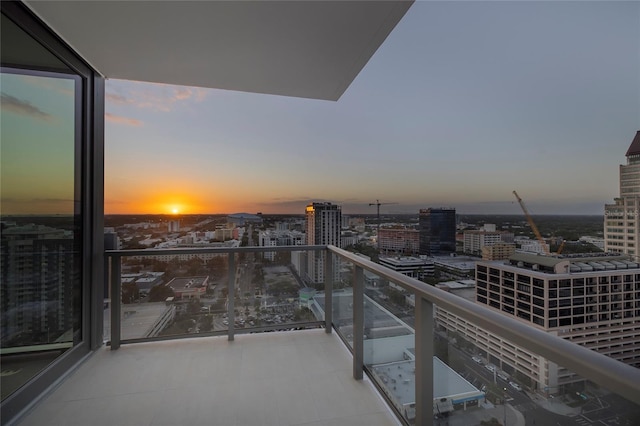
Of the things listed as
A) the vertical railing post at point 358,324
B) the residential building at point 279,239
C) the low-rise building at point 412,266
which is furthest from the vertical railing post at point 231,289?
the low-rise building at point 412,266

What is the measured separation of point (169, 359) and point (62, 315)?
0.97m

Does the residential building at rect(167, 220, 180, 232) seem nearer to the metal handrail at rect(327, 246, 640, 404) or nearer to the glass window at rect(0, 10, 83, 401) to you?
the glass window at rect(0, 10, 83, 401)

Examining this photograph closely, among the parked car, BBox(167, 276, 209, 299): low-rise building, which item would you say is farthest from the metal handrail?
BBox(167, 276, 209, 299): low-rise building

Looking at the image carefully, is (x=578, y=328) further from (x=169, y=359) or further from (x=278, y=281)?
(x=169, y=359)

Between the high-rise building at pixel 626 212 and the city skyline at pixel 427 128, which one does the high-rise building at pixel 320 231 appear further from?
the high-rise building at pixel 626 212

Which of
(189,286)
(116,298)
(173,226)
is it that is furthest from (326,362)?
(173,226)

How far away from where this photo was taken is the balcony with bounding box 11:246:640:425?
91 cm

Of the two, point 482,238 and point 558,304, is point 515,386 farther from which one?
point 482,238

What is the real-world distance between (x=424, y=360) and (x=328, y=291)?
2.02 m

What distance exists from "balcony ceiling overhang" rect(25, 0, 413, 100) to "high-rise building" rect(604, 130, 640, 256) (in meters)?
1.77

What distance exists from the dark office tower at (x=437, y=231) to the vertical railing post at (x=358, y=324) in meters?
0.67

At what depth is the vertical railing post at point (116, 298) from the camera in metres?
3.03

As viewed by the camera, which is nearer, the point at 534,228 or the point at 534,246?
the point at 534,246

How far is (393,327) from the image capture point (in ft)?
6.40
